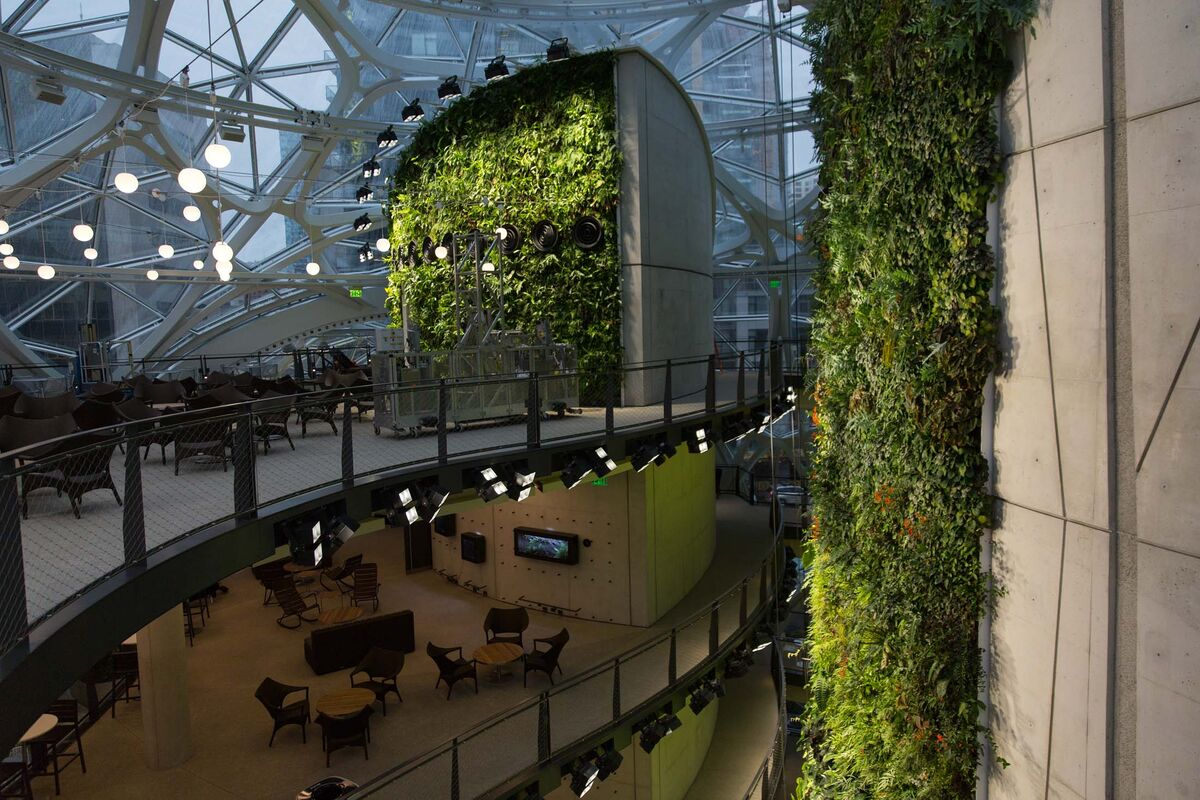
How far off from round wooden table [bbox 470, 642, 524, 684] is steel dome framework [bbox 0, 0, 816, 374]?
1058cm

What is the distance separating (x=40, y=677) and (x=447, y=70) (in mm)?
24918

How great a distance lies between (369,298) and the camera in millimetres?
35406

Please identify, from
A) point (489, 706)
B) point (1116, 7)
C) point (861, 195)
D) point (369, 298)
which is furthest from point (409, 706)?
point (369, 298)

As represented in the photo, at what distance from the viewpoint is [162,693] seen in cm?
988

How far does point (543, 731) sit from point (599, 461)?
3.56 metres

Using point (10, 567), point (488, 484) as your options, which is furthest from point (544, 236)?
point (10, 567)

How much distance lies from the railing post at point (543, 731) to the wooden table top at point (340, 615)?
229 inches

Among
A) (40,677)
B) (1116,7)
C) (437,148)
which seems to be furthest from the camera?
(437,148)

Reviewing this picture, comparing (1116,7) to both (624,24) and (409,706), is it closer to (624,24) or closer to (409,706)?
(409,706)

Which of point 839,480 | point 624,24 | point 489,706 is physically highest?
point 624,24

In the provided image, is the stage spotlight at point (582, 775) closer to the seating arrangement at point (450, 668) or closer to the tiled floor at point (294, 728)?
the tiled floor at point (294, 728)

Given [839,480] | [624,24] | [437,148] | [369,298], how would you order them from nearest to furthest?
[839,480]
[437,148]
[624,24]
[369,298]

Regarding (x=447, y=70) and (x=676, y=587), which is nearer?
(x=676, y=587)

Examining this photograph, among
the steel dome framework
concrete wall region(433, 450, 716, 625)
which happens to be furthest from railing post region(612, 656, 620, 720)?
the steel dome framework
